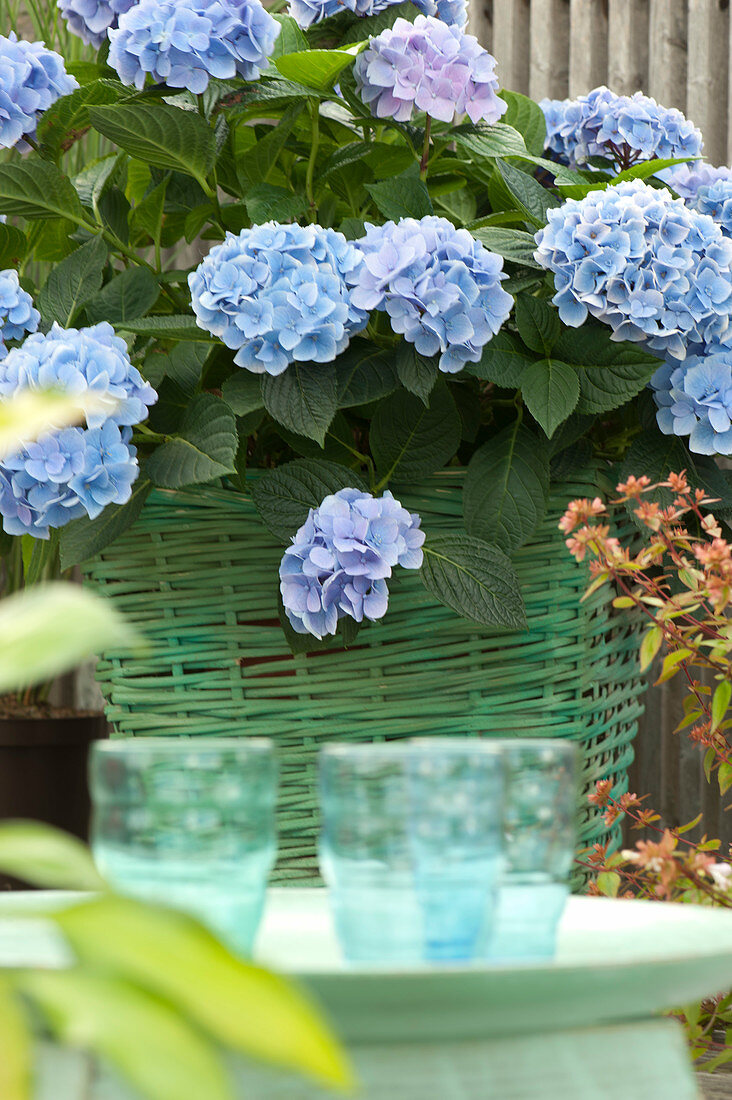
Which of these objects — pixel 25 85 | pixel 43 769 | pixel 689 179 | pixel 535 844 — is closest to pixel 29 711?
pixel 43 769

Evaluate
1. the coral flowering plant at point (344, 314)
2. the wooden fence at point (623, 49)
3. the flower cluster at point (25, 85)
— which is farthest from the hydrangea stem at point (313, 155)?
the wooden fence at point (623, 49)

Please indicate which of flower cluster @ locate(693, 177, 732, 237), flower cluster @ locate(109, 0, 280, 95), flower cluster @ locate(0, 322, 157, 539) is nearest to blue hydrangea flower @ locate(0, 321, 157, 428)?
flower cluster @ locate(0, 322, 157, 539)

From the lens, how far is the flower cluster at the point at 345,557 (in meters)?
0.88

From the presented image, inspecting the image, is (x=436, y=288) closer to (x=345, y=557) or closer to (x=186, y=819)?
(x=345, y=557)

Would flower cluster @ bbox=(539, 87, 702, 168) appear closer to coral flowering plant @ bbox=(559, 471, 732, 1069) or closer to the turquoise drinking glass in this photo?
coral flowering plant @ bbox=(559, 471, 732, 1069)

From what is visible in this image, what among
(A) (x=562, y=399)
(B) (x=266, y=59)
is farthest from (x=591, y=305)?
(B) (x=266, y=59)

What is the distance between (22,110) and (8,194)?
0.09m

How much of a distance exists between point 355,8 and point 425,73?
0.51ft

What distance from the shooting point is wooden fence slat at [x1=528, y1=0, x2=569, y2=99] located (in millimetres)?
1622

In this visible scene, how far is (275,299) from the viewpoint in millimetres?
891

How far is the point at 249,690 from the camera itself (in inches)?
38.8

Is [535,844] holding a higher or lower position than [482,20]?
lower

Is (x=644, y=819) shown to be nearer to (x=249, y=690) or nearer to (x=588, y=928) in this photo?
(x=249, y=690)

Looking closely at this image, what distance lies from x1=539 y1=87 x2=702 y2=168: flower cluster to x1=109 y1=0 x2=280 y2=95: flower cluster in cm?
38
